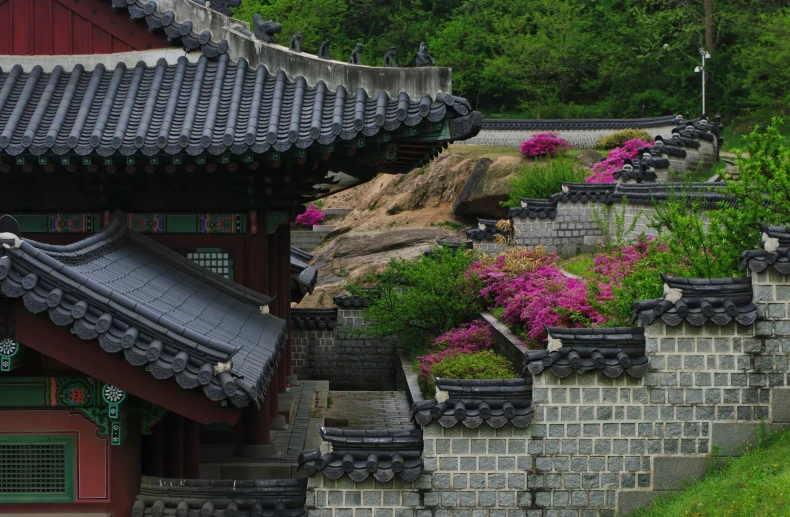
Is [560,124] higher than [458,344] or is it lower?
higher

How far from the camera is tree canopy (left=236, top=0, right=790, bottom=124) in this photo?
53.6 metres

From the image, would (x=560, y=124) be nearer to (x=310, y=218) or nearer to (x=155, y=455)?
(x=310, y=218)

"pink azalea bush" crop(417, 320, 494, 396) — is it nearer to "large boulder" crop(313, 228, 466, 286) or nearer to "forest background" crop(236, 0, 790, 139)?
"large boulder" crop(313, 228, 466, 286)

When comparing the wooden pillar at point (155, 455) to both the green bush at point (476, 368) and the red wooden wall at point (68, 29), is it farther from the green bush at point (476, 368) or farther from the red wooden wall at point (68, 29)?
the green bush at point (476, 368)

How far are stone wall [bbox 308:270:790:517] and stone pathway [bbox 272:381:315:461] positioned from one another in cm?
317

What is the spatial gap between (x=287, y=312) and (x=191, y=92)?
5.12 meters

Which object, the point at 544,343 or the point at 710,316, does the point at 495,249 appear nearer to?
the point at 544,343

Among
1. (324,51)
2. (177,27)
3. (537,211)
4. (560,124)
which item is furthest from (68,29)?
(560,124)

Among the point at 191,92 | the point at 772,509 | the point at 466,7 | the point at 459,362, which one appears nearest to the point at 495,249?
the point at 459,362

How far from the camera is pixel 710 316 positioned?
10023 millimetres

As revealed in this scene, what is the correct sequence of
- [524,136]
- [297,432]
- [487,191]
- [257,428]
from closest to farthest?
[257,428], [297,432], [487,191], [524,136]

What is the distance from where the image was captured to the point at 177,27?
12.0m

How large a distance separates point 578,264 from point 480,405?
1474 centimetres

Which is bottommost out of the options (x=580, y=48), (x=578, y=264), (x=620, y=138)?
(x=578, y=264)
